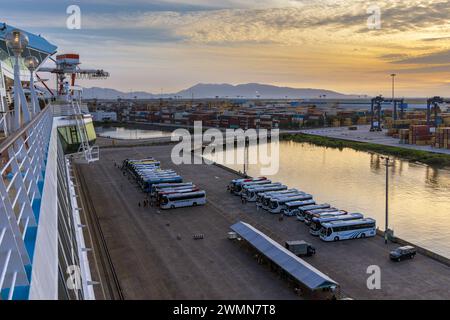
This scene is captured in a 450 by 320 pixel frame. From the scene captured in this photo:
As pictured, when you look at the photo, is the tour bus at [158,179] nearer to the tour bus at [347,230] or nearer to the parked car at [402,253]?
the tour bus at [347,230]

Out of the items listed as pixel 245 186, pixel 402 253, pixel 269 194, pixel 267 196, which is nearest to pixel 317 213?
pixel 267 196

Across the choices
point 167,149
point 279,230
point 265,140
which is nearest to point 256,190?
point 279,230

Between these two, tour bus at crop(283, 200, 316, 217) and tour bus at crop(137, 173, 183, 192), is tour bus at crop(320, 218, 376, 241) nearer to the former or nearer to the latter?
tour bus at crop(283, 200, 316, 217)

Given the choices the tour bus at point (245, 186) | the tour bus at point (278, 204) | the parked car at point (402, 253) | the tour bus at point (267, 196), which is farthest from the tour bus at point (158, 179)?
the parked car at point (402, 253)

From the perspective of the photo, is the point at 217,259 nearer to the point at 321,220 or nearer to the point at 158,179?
the point at 321,220

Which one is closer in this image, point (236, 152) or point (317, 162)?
point (317, 162)

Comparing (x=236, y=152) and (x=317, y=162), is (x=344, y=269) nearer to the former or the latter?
(x=317, y=162)
